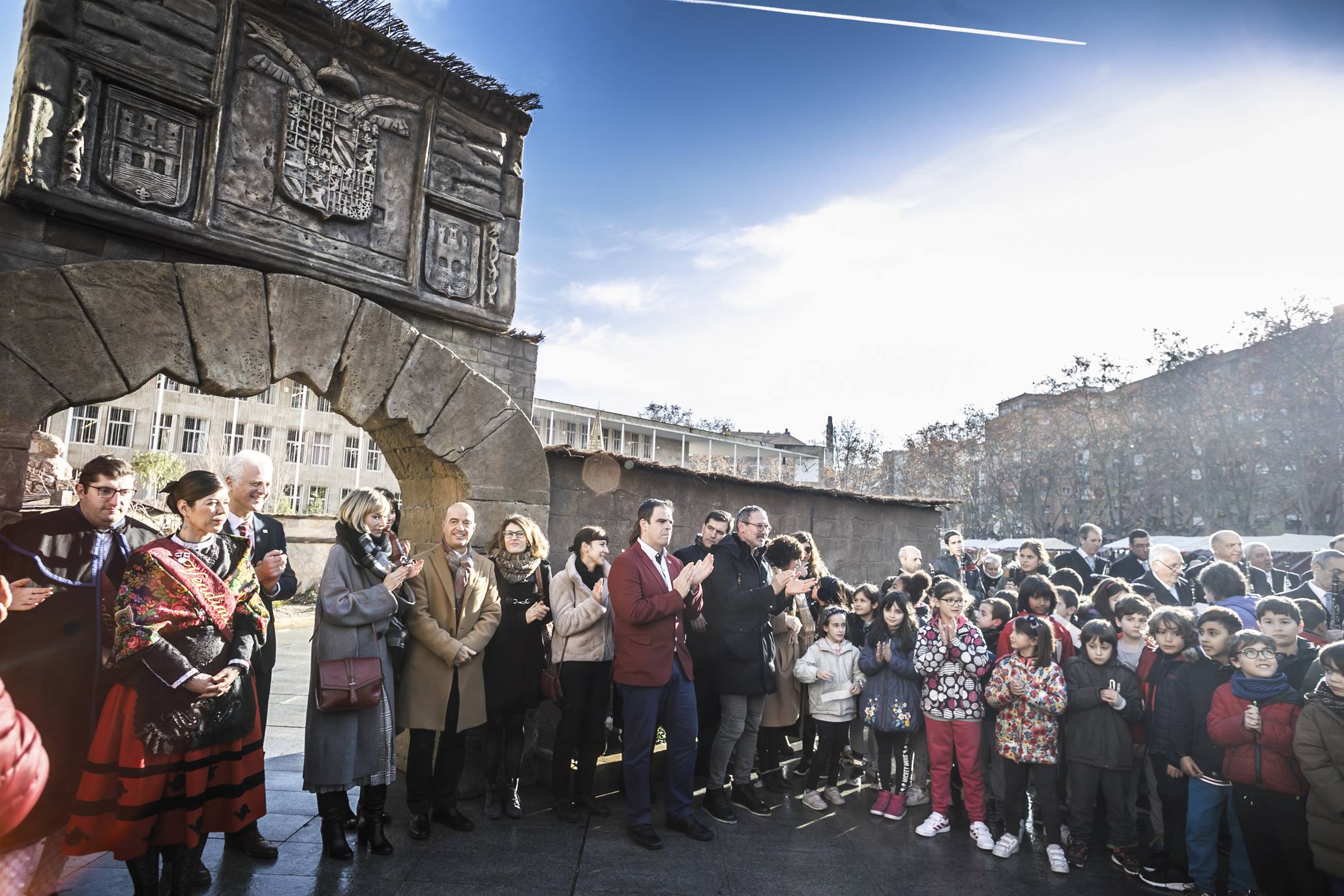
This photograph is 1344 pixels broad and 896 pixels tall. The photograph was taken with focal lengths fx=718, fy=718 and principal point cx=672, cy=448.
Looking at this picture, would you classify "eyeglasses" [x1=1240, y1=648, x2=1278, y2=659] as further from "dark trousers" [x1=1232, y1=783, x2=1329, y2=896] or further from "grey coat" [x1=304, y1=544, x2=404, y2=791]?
"grey coat" [x1=304, y1=544, x2=404, y2=791]

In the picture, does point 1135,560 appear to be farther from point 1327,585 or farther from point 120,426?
point 120,426

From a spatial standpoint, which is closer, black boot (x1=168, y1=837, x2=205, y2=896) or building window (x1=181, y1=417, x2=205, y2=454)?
black boot (x1=168, y1=837, x2=205, y2=896)

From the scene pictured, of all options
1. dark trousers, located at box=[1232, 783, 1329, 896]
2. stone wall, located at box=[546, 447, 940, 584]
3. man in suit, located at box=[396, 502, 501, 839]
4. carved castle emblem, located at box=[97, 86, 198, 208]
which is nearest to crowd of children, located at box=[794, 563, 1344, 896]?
dark trousers, located at box=[1232, 783, 1329, 896]

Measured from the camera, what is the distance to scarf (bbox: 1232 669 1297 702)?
351cm

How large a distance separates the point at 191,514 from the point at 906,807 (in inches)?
177

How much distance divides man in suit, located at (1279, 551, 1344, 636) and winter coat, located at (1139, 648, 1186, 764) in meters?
2.09

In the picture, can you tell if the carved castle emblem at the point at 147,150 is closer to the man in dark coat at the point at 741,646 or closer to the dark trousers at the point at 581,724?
the dark trousers at the point at 581,724

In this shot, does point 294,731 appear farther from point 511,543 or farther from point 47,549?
point 47,549

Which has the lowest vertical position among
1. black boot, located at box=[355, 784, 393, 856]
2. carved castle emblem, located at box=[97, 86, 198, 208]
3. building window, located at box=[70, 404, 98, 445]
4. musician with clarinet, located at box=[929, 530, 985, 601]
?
black boot, located at box=[355, 784, 393, 856]

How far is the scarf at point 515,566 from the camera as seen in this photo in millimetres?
4574

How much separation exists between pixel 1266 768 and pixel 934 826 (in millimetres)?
1723

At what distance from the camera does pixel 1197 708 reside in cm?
376

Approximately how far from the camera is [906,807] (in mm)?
4742

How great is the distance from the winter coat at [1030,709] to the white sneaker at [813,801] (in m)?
1.18
